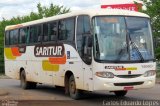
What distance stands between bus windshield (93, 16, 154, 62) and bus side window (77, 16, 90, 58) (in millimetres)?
460

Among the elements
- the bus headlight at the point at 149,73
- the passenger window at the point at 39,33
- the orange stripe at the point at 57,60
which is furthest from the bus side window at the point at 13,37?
the bus headlight at the point at 149,73

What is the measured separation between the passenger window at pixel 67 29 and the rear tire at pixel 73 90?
1.51 meters

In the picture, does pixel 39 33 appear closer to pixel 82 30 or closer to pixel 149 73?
pixel 82 30

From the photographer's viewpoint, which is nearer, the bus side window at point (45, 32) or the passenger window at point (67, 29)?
the passenger window at point (67, 29)

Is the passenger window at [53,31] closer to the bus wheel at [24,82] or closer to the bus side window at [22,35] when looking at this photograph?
the bus side window at [22,35]

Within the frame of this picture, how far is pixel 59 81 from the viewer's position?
18.8 metres

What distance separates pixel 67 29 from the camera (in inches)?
711

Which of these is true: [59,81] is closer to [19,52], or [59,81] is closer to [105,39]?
A: [105,39]

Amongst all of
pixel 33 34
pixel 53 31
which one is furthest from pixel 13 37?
pixel 53 31

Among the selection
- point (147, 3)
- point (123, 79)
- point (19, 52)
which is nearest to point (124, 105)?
point (123, 79)

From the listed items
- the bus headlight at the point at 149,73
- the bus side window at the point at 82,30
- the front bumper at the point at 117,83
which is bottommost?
the front bumper at the point at 117,83

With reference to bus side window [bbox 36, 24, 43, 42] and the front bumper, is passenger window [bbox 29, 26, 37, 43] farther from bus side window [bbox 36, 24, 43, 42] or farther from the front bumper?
the front bumper

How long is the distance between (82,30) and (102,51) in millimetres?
1557

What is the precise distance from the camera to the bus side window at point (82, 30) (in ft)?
53.4
